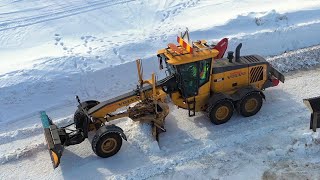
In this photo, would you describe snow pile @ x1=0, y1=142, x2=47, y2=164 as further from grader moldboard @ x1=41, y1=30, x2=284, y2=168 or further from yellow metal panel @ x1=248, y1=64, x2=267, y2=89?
yellow metal panel @ x1=248, y1=64, x2=267, y2=89

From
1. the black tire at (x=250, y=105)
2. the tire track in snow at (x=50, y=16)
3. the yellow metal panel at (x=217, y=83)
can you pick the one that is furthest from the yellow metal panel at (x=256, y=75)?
the tire track in snow at (x=50, y=16)

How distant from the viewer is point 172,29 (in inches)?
575

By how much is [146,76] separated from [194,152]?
12.8 ft

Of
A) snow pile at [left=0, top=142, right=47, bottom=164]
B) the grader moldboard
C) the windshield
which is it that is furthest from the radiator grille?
snow pile at [left=0, top=142, right=47, bottom=164]

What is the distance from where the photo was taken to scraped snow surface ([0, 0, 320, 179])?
345 inches

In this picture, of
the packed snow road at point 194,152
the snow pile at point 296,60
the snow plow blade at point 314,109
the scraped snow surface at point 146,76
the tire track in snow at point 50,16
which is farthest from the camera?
the tire track in snow at point 50,16

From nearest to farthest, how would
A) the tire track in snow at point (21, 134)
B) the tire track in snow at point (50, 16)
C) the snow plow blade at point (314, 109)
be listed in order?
the snow plow blade at point (314, 109) < the tire track in snow at point (21, 134) < the tire track in snow at point (50, 16)

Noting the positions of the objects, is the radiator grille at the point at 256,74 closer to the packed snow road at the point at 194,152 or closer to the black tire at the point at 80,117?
the packed snow road at the point at 194,152

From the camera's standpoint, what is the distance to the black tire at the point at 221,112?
952 centimetres

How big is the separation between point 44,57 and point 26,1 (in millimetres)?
6065

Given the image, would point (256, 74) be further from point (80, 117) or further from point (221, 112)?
point (80, 117)

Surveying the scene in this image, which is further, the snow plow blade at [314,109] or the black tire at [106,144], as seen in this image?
the black tire at [106,144]

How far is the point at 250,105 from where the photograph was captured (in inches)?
390

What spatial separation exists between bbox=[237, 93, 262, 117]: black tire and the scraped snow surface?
19cm
